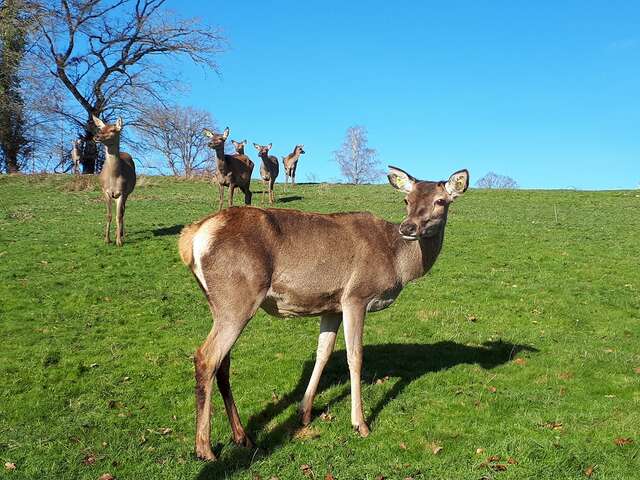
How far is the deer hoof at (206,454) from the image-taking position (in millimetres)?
6031

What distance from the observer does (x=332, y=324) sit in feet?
24.0

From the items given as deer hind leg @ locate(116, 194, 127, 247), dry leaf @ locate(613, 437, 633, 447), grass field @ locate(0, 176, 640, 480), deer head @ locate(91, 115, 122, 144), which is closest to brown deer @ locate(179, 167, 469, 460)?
grass field @ locate(0, 176, 640, 480)

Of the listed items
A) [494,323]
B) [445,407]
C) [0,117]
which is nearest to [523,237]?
[494,323]

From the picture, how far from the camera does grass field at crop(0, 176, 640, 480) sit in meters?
6.13

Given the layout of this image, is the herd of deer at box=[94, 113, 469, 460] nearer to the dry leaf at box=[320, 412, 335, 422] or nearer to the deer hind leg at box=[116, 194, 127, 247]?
the dry leaf at box=[320, 412, 335, 422]

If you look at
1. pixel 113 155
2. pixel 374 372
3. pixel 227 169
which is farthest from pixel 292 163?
pixel 374 372

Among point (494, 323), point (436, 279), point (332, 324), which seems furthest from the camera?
point (436, 279)

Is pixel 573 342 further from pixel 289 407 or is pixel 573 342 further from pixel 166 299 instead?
pixel 166 299

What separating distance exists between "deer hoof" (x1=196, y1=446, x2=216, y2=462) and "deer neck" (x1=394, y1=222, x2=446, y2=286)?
3063 mm

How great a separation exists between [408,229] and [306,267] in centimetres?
127

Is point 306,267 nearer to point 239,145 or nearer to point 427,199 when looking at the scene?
point 427,199

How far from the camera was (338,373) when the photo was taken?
28.7 ft

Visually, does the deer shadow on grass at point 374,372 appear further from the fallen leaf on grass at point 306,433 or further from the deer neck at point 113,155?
the deer neck at point 113,155

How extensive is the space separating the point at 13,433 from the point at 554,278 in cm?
1388
